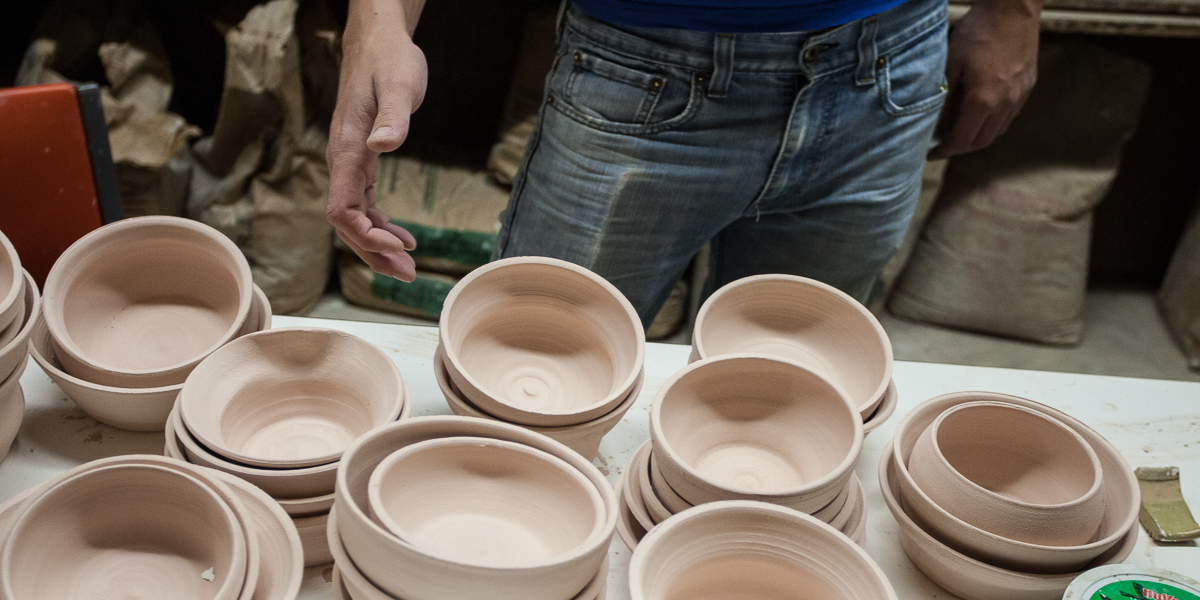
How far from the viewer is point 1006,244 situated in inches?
110

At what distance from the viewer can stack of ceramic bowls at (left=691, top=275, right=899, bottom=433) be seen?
44.9 inches

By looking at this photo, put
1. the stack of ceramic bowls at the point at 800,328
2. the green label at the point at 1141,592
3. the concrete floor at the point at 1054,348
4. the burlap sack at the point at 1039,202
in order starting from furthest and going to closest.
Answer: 1. the concrete floor at the point at 1054,348
2. the burlap sack at the point at 1039,202
3. the stack of ceramic bowls at the point at 800,328
4. the green label at the point at 1141,592

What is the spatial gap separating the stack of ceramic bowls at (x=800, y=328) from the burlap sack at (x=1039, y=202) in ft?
6.03

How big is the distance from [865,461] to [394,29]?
83 cm

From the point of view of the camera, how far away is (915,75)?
4.46 ft

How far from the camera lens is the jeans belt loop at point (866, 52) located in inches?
49.3

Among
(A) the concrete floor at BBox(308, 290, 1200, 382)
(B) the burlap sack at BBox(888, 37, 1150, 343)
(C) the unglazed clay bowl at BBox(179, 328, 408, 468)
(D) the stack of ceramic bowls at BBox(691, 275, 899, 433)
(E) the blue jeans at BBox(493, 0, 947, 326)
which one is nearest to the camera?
(C) the unglazed clay bowl at BBox(179, 328, 408, 468)

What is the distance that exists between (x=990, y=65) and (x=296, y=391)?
1.18 meters

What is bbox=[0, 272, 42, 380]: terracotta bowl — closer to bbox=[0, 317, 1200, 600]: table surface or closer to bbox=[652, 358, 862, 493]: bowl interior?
bbox=[0, 317, 1200, 600]: table surface

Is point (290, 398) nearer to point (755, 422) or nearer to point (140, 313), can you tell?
point (140, 313)

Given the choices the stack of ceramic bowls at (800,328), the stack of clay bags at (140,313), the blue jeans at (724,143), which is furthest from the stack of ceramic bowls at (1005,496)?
the stack of clay bags at (140,313)

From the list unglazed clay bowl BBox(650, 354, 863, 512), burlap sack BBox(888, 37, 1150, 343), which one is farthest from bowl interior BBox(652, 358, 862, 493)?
burlap sack BBox(888, 37, 1150, 343)

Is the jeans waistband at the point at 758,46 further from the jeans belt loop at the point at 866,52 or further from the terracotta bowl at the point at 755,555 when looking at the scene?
the terracotta bowl at the point at 755,555

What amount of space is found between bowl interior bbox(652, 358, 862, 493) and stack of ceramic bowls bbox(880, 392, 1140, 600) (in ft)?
0.30
